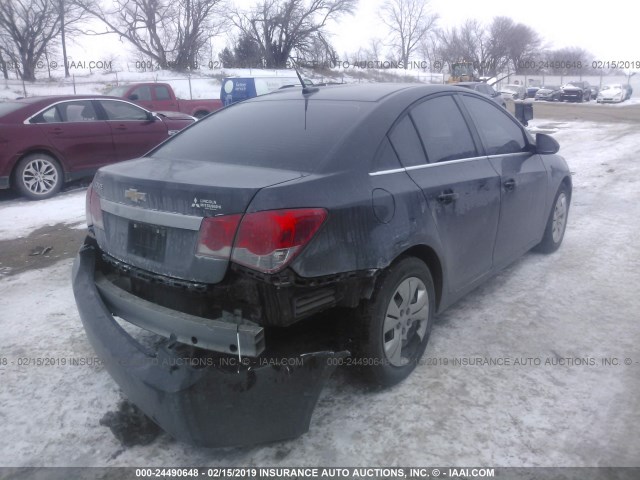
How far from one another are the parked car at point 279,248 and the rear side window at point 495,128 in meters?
0.26

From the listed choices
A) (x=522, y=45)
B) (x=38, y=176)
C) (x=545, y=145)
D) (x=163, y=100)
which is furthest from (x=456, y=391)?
(x=522, y=45)

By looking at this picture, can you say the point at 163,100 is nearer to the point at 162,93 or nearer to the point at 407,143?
the point at 162,93

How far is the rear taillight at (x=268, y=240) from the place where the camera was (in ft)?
7.34

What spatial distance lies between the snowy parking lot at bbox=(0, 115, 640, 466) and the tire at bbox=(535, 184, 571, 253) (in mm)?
217

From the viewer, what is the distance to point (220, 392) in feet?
7.26

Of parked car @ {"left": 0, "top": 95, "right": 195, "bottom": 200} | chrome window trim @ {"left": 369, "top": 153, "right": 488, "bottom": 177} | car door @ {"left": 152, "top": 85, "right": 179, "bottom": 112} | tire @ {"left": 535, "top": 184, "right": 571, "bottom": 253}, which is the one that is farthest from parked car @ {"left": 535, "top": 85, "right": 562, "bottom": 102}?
chrome window trim @ {"left": 369, "top": 153, "right": 488, "bottom": 177}

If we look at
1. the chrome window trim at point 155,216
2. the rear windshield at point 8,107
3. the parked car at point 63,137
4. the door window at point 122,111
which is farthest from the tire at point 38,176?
the chrome window trim at point 155,216

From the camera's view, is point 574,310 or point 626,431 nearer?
point 626,431

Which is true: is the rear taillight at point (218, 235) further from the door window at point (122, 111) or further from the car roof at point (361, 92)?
the door window at point (122, 111)

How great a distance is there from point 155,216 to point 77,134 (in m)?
6.74

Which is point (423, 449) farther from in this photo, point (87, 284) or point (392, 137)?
point (87, 284)

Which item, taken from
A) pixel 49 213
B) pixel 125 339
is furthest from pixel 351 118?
pixel 49 213

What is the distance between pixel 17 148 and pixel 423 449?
7328 mm

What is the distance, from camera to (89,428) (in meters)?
2.69
